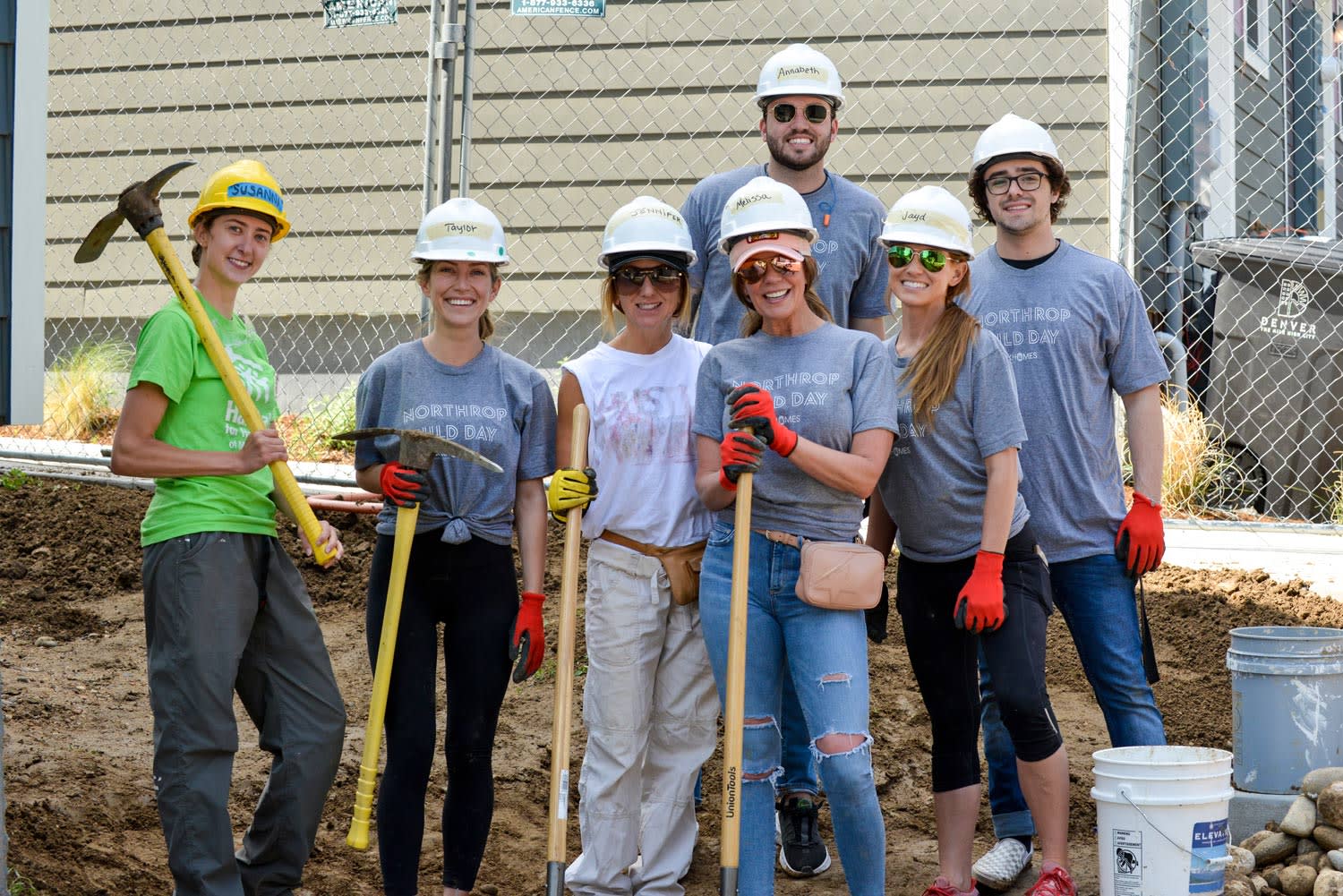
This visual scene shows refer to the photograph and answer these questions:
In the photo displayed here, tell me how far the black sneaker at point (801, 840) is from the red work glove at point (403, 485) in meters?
1.59

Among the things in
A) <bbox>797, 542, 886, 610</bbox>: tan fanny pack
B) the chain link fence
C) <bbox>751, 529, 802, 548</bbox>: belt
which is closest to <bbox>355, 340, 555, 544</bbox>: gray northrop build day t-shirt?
<bbox>751, 529, 802, 548</bbox>: belt

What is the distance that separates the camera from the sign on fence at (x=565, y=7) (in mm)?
6934

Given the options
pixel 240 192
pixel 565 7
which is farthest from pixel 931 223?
pixel 565 7

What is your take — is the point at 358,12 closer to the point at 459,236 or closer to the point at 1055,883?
the point at 459,236

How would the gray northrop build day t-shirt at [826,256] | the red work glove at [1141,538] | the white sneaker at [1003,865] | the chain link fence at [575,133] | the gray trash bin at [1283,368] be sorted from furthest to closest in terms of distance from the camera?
the chain link fence at [575,133] → the gray trash bin at [1283,368] → the gray northrop build day t-shirt at [826,256] → the white sneaker at [1003,865] → the red work glove at [1141,538]

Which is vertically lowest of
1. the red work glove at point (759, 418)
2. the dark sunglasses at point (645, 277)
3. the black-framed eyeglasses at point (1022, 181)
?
the red work glove at point (759, 418)

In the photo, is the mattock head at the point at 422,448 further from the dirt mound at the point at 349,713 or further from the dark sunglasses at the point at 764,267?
the dirt mound at the point at 349,713

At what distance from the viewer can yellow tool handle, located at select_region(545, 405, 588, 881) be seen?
3.46m

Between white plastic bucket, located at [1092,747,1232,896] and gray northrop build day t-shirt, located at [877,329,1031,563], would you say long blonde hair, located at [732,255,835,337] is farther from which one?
white plastic bucket, located at [1092,747,1232,896]

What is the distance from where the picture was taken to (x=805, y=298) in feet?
12.1

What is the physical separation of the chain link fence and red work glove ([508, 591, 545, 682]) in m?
5.20

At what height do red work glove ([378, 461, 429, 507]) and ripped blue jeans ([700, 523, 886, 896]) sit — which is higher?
red work glove ([378, 461, 429, 507])

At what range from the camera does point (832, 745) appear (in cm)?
334

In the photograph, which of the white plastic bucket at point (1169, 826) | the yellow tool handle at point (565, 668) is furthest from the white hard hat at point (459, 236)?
the white plastic bucket at point (1169, 826)
